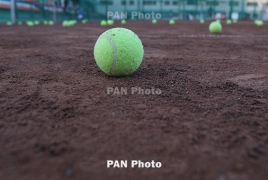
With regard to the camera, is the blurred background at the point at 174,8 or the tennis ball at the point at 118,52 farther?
the blurred background at the point at 174,8

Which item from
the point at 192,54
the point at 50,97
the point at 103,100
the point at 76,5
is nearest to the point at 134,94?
the point at 103,100

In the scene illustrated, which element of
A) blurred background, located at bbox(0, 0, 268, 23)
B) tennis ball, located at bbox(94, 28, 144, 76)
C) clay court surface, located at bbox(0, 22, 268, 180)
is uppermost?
blurred background, located at bbox(0, 0, 268, 23)

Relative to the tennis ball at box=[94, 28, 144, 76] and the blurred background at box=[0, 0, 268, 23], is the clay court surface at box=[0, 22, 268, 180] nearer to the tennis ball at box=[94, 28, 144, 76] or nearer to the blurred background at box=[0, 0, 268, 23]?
the tennis ball at box=[94, 28, 144, 76]

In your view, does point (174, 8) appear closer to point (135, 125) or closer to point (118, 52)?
point (118, 52)

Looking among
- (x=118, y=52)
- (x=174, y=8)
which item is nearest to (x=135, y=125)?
(x=118, y=52)

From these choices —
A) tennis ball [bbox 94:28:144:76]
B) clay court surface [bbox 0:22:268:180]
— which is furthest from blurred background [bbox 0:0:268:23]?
clay court surface [bbox 0:22:268:180]

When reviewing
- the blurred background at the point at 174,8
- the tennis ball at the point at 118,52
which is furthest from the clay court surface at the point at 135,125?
the blurred background at the point at 174,8

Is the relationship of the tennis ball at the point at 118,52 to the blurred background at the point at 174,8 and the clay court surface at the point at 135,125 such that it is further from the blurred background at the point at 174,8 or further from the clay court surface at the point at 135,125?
the blurred background at the point at 174,8

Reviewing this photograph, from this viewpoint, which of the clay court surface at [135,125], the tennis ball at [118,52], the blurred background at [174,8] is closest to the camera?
the clay court surface at [135,125]

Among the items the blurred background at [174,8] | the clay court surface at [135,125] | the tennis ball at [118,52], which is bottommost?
the clay court surface at [135,125]
